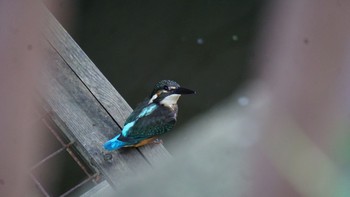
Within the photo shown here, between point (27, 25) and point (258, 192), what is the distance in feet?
1.48

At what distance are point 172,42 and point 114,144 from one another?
267 centimetres

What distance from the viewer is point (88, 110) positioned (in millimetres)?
2512

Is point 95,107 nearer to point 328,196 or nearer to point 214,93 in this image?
point 328,196

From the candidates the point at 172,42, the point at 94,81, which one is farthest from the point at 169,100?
the point at 172,42

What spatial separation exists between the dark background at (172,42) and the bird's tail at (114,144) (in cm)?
226

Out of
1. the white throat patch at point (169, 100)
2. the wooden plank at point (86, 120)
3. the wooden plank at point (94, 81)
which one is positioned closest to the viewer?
the wooden plank at point (86, 120)

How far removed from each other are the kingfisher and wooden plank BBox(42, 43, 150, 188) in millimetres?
54

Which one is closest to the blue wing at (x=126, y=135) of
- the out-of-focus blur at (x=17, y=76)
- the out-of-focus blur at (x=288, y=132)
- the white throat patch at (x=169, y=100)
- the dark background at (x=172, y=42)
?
the white throat patch at (x=169, y=100)

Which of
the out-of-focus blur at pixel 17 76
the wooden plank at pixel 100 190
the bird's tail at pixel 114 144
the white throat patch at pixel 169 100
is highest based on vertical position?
the out-of-focus blur at pixel 17 76

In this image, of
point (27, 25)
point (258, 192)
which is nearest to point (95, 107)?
point (27, 25)

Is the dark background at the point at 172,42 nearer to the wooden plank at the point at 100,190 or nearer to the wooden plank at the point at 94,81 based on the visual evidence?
the wooden plank at the point at 94,81

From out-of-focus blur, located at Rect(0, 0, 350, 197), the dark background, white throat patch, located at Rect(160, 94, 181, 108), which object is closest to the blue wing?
white throat patch, located at Rect(160, 94, 181, 108)

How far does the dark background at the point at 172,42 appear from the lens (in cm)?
477

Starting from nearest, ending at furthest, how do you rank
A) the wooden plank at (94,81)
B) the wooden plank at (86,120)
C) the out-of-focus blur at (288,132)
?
the out-of-focus blur at (288,132) < the wooden plank at (86,120) < the wooden plank at (94,81)
